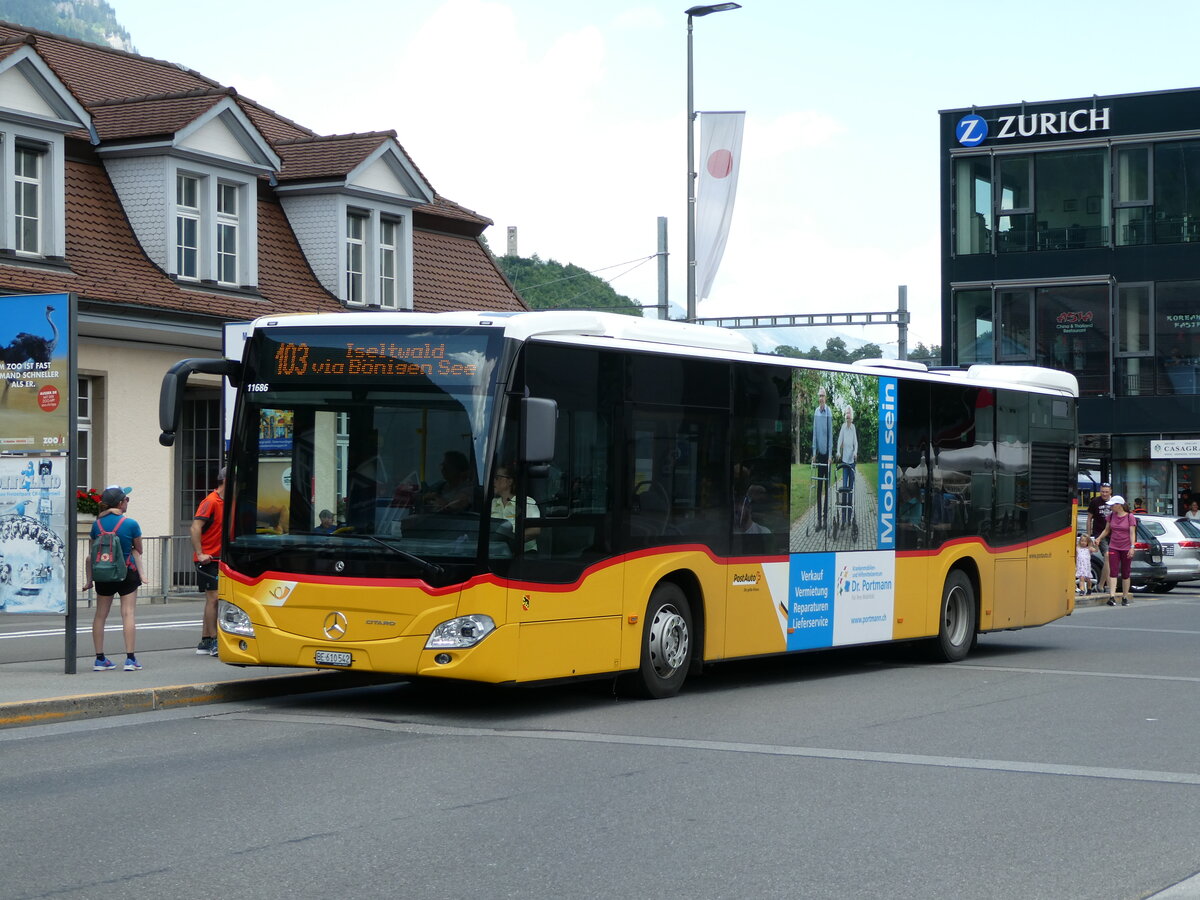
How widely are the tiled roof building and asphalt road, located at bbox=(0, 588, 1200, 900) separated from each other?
40.7 feet

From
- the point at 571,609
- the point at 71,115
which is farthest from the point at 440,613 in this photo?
the point at 71,115

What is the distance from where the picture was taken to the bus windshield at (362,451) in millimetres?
11109

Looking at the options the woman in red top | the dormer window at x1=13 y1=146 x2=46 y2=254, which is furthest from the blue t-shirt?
the woman in red top

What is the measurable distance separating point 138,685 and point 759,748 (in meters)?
4.99

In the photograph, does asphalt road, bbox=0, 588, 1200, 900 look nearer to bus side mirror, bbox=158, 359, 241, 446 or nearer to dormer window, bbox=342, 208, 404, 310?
bus side mirror, bbox=158, 359, 241, 446

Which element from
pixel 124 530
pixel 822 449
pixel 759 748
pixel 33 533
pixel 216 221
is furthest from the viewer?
pixel 216 221

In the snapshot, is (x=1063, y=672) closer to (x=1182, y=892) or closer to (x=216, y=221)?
(x=1182, y=892)

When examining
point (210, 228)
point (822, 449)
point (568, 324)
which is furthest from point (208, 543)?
point (210, 228)

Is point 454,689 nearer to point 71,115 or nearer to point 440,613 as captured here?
point 440,613

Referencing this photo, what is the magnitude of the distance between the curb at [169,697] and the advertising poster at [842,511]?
3.74 meters

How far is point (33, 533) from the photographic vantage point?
13.3 metres

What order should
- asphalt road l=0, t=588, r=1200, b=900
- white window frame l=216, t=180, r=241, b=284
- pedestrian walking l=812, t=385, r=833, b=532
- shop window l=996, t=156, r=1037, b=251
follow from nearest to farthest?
1. asphalt road l=0, t=588, r=1200, b=900
2. pedestrian walking l=812, t=385, r=833, b=532
3. white window frame l=216, t=180, r=241, b=284
4. shop window l=996, t=156, r=1037, b=251

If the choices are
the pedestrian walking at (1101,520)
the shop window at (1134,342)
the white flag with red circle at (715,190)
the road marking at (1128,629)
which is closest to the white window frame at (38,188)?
the white flag with red circle at (715,190)

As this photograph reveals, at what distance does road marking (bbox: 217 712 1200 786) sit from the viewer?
9406 millimetres
